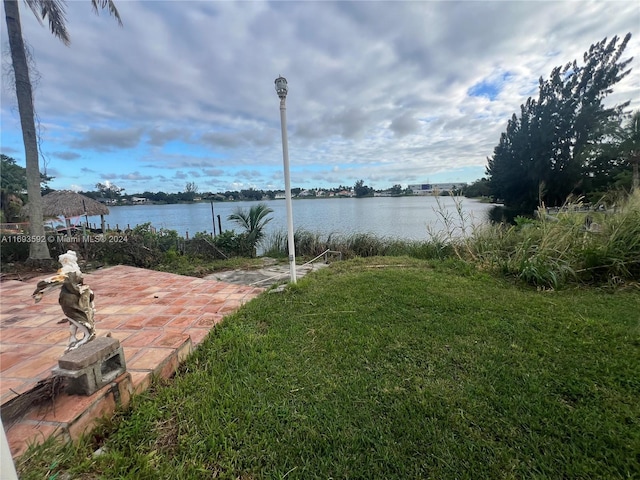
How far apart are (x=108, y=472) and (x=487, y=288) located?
3.49 m

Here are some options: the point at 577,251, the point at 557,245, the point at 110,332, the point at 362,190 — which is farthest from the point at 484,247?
the point at 362,190

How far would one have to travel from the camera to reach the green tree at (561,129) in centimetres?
1781

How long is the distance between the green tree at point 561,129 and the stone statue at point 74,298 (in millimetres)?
21595

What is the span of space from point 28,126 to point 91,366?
5.97 meters

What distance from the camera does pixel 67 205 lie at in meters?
8.62

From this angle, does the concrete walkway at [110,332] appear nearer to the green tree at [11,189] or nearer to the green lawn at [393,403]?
the green lawn at [393,403]

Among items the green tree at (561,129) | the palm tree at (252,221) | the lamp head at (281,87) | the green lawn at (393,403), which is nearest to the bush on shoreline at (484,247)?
the palm tree at (252,221)

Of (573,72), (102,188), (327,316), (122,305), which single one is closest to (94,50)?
(122,305)

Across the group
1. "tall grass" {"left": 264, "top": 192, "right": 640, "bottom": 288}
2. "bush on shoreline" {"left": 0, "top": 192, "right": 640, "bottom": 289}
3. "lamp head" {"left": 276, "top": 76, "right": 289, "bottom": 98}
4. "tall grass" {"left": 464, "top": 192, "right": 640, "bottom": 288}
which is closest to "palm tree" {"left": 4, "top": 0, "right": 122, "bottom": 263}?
"bush on shoreline" {"left": 0, "top": 192, "right": 640, "bottom": 289}

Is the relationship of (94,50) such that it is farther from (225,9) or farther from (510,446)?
(510,446)

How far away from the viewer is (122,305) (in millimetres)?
2906

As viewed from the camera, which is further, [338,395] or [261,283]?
[261,283]

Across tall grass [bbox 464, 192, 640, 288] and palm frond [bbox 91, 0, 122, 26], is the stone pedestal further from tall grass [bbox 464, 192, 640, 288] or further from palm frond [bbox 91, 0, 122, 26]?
palm frond [bbox 91, 0, 122, 26]

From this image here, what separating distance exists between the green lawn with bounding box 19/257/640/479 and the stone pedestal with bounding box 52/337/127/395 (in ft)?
0.66
